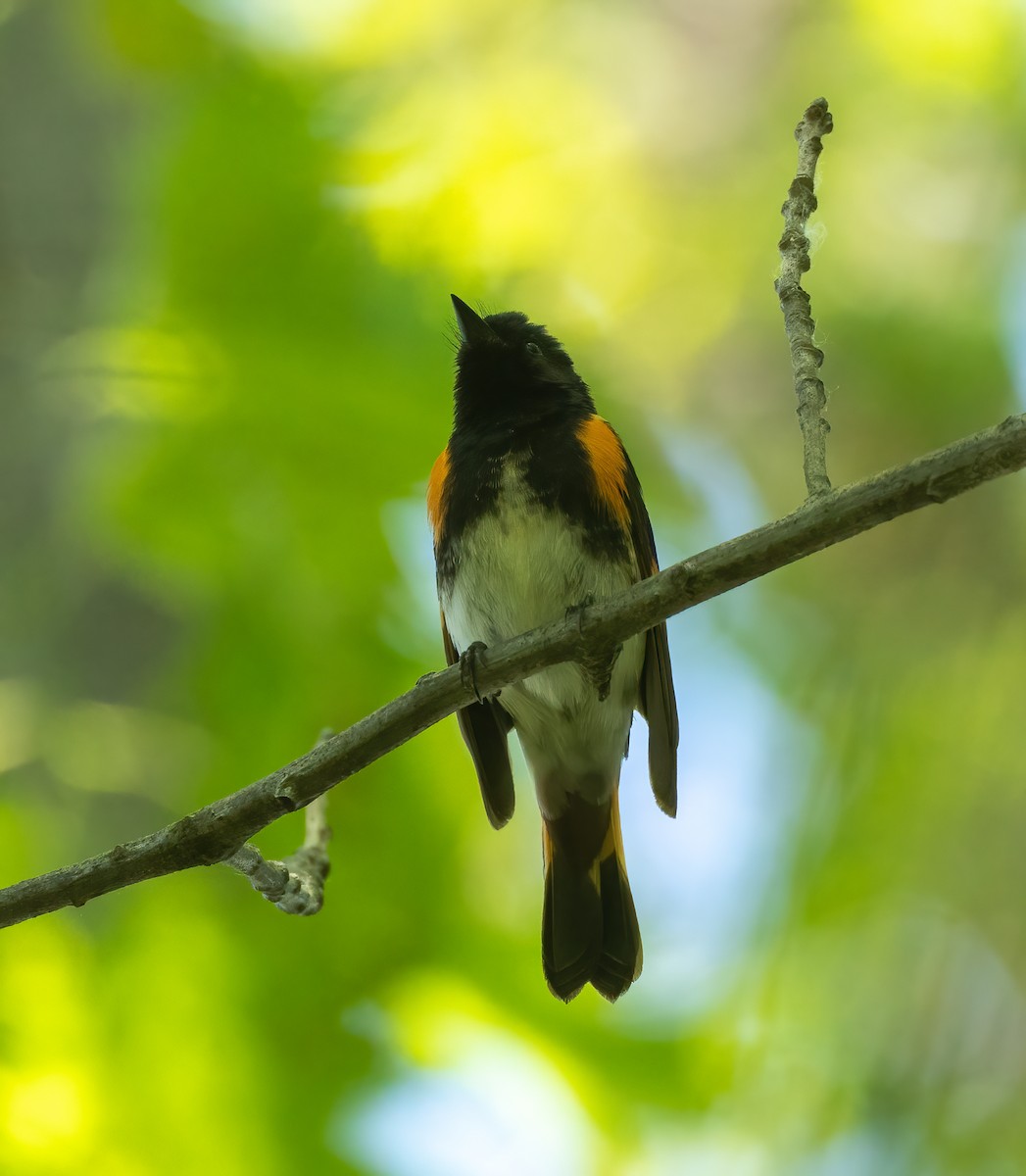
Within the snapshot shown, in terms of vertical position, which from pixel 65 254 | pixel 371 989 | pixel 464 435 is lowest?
pixel 371 989

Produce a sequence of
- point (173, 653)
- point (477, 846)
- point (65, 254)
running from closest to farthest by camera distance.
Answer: point (477, 846)
point (173, 653)
point (65, 254)

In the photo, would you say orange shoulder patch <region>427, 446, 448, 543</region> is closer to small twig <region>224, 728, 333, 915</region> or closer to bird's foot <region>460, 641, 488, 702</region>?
small twig <region>224, 728, 333, 915</region>

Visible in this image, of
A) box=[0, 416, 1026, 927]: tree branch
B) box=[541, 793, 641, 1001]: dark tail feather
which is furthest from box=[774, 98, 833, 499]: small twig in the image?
box=[541, 793, 641, 1001]: dark tail feather

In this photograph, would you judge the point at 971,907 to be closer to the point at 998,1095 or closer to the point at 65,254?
the point at 998,1095

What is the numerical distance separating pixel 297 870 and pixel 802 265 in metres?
1.45

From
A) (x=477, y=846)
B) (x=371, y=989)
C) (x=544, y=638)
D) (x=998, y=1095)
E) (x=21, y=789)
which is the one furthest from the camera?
(x=477, y=846)

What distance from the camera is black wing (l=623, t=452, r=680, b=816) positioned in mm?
3428

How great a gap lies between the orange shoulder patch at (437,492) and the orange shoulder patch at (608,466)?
1.25 ft

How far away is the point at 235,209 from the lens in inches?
133

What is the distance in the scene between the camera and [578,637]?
2154 millimetres

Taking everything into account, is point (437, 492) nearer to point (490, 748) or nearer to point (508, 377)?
point (508, 377)

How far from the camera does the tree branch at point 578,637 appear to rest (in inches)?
73.3

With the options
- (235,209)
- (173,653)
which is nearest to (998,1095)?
(173,653)

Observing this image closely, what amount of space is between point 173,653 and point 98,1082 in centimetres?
138
